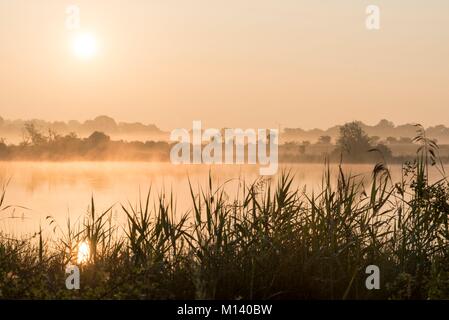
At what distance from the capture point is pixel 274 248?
792cm

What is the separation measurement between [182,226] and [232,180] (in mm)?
955

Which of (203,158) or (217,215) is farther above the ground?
(203,158)

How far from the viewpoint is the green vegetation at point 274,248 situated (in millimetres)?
7410

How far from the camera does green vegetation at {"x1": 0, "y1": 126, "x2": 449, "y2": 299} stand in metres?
7.41
